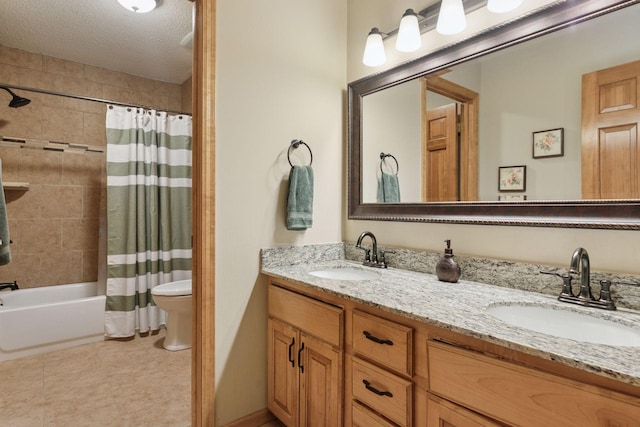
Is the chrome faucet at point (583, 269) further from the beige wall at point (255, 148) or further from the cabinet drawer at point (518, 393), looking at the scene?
the beige wall at point (255, 148)

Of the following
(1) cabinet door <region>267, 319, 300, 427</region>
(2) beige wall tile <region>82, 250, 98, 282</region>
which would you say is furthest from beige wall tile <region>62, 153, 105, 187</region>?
(1) cabinet door <region>267, 319, 300, 427</region>

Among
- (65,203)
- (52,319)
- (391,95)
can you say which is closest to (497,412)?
(391,95)

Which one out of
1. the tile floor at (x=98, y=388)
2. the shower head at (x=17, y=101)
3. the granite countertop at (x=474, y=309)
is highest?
the shower head at (x=17, y=101)

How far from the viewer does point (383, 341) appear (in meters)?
1.12

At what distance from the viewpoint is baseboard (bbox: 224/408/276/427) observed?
1.67 metres

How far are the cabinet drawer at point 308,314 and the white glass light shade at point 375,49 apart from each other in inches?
51.1

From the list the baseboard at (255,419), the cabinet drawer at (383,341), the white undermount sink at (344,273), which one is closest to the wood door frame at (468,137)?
the white undermount sink at (344,273)

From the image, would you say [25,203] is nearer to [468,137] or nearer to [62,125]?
[62,125]

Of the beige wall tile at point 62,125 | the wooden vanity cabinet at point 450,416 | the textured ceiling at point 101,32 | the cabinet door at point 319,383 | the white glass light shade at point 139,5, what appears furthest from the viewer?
the beige wall tile at point 62,125

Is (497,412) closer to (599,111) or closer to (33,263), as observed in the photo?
(599,111)

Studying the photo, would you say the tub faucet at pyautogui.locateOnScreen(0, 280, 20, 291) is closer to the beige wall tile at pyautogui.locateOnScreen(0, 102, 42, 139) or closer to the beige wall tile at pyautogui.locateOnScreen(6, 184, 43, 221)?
the beige wall tile at pyautogui.locateOnScreen(6, 184, 43, 221)

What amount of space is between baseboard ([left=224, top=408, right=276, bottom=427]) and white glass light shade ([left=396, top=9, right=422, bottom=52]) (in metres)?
1.98

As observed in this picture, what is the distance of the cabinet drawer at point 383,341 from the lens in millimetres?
1042

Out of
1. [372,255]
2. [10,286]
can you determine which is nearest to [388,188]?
[372,255]
